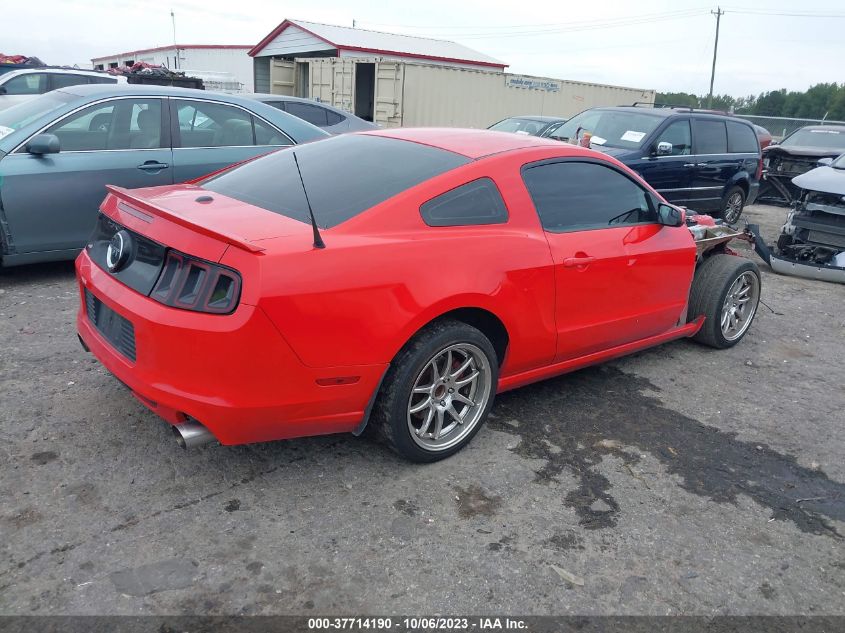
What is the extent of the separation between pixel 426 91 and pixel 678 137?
436 inches

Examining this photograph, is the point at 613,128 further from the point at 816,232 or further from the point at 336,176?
the point at 336,176

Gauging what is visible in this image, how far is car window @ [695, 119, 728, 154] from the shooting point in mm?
10141

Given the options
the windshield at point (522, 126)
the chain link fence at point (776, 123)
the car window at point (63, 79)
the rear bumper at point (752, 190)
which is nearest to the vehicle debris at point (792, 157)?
the rear bumper at point (752, 190)

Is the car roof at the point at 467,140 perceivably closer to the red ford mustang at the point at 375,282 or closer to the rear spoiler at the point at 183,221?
the red ford mustang at the point at 375,282

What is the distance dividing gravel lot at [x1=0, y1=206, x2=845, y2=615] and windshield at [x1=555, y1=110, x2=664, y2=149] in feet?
19.2

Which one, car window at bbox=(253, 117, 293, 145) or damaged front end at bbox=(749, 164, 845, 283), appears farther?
damaged front end at bbox=(749, 164, 845, 283)

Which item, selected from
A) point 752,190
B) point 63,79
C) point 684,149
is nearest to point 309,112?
point 63,79

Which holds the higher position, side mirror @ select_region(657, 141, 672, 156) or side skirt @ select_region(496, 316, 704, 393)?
side mirror @ select_region(657, 141, 672, 156)

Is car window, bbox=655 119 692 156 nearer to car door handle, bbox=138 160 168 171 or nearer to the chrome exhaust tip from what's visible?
car door handle, bbox=138 160 168 171

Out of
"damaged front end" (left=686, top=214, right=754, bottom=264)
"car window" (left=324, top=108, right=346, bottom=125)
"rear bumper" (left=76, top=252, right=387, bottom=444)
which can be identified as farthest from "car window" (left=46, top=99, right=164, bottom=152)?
"car window" (left=324, top=108, right=346, bottom=125)

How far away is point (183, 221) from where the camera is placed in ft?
9.46

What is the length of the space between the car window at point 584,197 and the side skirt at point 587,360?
77cm

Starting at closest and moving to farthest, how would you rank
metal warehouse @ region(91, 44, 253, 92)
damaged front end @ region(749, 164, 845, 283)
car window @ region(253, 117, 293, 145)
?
car window @ region(253, 117, 293, 145)
damaged front end @ region(749, 164, 845, 283)
metal warehouse @ region(91, 44, 253, 92)

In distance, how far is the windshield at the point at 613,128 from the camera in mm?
9484
